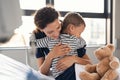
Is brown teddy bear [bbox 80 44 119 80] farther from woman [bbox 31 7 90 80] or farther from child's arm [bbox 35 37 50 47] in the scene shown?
child's arm [bbox 35 37 50 47]

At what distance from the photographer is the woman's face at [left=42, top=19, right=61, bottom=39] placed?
108 centimetres

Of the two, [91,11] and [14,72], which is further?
[91,11]

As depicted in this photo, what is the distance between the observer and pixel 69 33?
3.67ft

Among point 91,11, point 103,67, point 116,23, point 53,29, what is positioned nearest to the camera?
point 103,67

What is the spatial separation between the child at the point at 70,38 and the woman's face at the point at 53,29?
0.03m

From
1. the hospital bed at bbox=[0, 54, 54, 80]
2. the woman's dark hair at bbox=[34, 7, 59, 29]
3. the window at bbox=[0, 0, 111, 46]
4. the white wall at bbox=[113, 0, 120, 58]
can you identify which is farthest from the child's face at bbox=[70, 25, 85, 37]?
the window at bbox=[0, 0, 111, 46]

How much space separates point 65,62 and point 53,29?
0.17 metres

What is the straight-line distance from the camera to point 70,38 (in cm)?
110

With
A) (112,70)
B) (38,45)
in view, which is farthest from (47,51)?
(112,70)

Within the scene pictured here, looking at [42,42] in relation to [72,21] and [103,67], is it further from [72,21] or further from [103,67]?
[103,67]

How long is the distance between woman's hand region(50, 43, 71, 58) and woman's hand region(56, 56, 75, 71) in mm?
32

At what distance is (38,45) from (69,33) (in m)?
0.17

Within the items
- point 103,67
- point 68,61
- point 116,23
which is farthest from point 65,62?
point 116,23

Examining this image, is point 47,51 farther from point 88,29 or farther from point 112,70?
point 88,29
